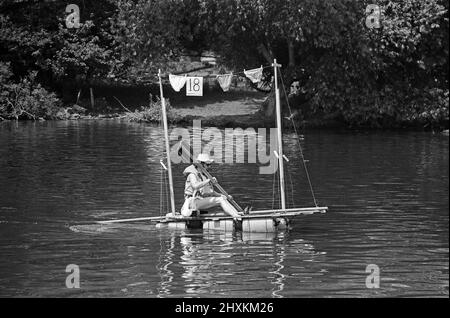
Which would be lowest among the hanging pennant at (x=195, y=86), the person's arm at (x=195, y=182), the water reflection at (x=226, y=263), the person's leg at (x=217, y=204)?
the water reflection at (x=226, y=263)

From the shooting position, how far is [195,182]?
1326 inches

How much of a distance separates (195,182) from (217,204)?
1144mm

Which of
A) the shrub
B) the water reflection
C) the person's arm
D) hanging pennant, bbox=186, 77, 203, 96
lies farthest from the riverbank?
the water reflection

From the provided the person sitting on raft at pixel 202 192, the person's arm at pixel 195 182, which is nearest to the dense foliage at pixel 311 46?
the person sitting on raft at pixel 202 192

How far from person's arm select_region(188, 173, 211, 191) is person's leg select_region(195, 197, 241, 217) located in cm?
71

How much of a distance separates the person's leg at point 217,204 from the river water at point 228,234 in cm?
86

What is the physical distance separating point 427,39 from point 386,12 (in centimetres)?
332

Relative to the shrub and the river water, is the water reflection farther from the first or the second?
the shrub

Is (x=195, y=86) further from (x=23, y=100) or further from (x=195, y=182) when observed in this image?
(x=23, y=100)

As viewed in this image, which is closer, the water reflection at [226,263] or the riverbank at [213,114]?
the water reflection at [226,263]

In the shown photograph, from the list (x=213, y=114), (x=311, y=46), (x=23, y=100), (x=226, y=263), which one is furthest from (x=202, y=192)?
(x=23, y=100)

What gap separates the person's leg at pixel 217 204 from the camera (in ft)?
110

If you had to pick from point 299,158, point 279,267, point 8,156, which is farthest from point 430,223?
point 8,156

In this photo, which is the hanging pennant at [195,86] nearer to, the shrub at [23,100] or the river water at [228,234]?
the river water at [228,234]
